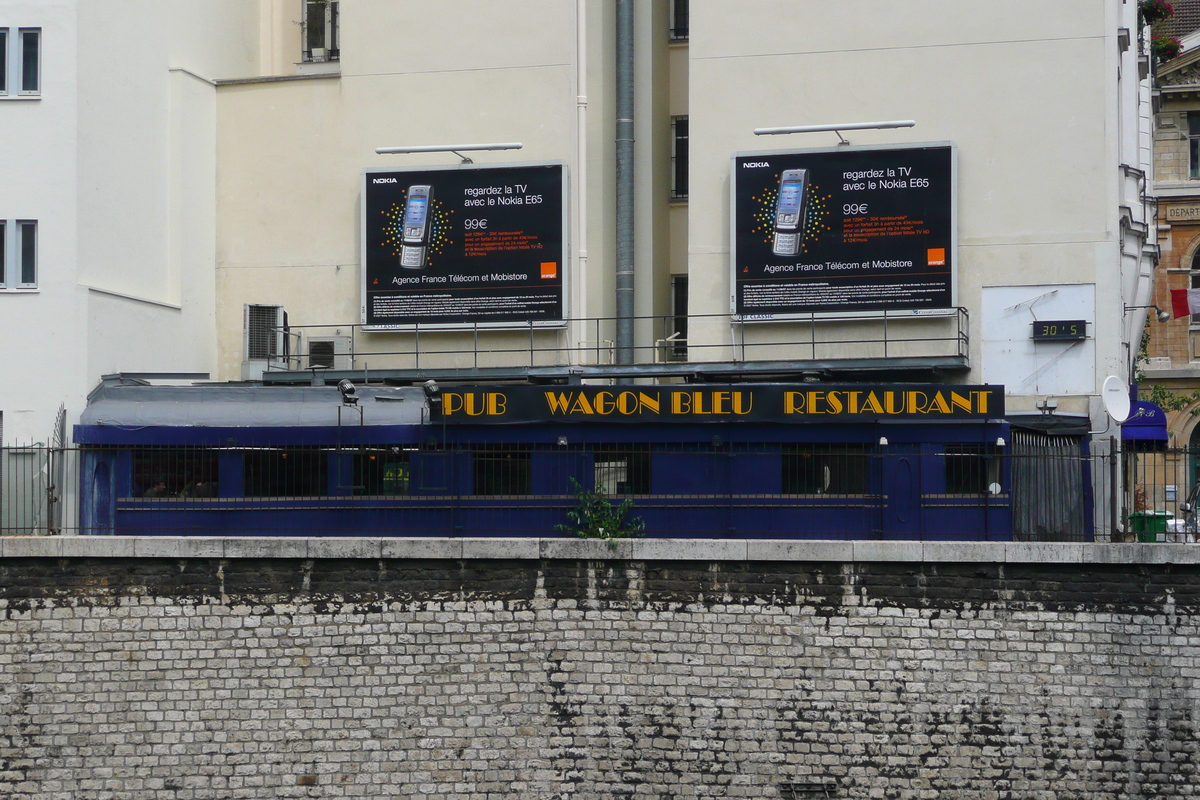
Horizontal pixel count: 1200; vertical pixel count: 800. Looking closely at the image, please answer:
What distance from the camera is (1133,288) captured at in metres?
27.2

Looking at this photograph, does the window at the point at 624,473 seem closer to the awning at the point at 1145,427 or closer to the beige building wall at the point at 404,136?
the beige building wall at the point at 404,136

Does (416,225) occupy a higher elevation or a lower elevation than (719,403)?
higher

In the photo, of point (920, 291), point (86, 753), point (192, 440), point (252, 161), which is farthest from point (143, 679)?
point (920, 291)

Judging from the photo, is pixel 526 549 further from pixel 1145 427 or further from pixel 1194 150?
pixel 1194 150

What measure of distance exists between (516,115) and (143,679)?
1302 centimetres

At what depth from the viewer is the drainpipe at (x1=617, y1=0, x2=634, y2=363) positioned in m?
27.6

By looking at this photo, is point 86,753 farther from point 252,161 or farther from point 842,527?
point 252,161

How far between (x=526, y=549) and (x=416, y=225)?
10.2m

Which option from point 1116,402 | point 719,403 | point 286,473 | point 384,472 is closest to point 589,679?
point 384,472

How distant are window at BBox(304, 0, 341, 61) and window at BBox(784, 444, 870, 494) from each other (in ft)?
49.8

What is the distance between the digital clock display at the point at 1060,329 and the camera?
990 inches

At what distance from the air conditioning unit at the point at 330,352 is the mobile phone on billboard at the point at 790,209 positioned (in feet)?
27.5

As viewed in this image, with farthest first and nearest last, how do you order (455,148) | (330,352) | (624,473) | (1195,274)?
(1195,274) < (330,352) < (455,148) < (624,473)

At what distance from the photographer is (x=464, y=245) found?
2689 centimetres
